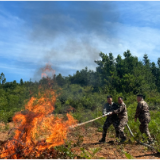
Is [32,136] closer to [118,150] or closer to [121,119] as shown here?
[118,150]

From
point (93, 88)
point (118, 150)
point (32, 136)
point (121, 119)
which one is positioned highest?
point (93, 88)

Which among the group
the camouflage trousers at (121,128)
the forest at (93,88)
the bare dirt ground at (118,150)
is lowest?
the bare dirt ground at (118,150)

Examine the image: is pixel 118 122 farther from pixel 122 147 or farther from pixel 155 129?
pixel 155 129

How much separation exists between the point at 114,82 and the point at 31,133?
20.0 meters

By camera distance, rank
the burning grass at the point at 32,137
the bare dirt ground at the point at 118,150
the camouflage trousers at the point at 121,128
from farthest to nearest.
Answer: the camouflage trousers at the point at 121,128 → the bare dirt ground at the point at 118,150 → the burning grass at the point at 32,137

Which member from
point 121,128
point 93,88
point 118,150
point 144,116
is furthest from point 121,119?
point 93,88

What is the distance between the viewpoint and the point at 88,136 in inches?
321

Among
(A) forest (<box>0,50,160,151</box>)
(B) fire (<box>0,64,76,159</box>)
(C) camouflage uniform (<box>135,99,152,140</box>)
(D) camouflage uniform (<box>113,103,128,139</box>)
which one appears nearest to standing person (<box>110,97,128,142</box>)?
(D) camouflage uniform (<box>113,103,128,139</box>)

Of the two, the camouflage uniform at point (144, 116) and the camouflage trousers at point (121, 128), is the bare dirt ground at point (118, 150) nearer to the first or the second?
the camouflage trousers at point (121, 128)

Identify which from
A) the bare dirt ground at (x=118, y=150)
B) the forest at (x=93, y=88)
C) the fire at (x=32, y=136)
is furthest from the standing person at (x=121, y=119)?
the forest at (x=93, y=88)

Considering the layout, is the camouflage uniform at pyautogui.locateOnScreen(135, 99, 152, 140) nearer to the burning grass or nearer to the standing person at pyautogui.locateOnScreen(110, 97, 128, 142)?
the standing person at pyautogui.locateOnScreen(110, 97, 128, 142)

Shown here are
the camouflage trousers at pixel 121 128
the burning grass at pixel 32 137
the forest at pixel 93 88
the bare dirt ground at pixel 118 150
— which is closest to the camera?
the burning grass at pixel 32 137

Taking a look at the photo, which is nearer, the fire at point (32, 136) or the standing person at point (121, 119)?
the fire at point (32, 136)

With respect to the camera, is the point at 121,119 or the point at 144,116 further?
the point at 121,119
